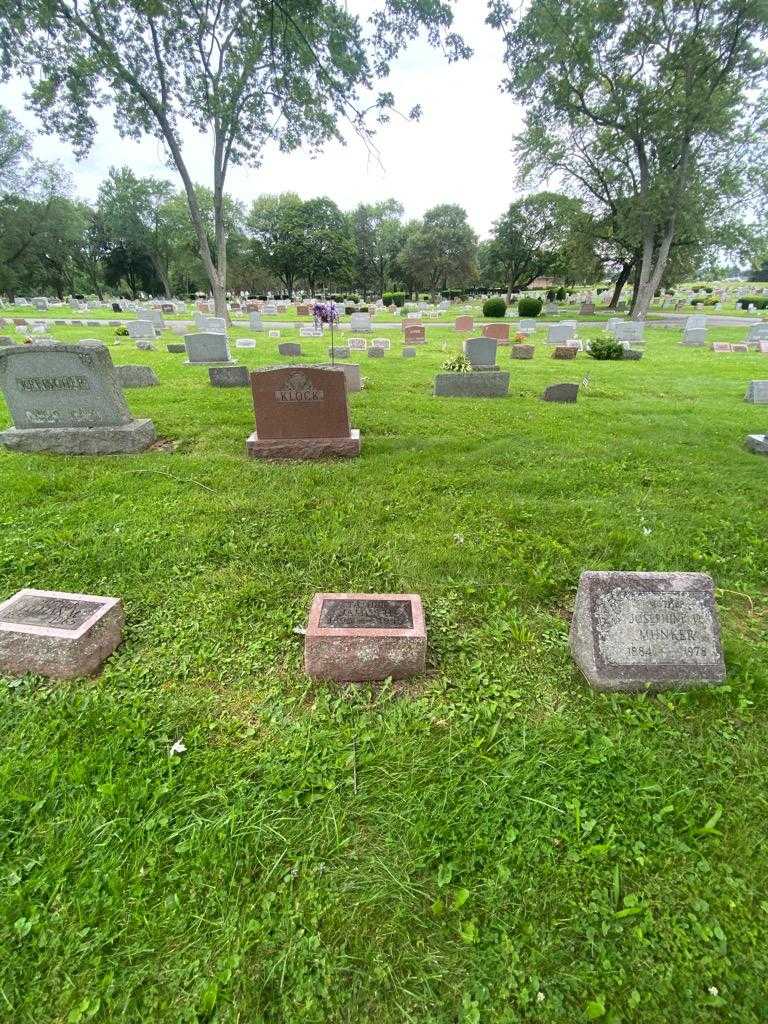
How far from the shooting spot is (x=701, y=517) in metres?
4.11

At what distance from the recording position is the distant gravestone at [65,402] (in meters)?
5.26

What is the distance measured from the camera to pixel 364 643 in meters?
2.40

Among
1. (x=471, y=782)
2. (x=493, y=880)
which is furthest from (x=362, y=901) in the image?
(x=471, y=782)

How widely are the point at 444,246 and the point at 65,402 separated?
177ft

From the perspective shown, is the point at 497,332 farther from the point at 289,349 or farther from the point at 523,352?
the point at 289,349

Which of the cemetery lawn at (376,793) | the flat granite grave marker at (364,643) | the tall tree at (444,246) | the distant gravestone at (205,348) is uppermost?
the tall tree at (444,246)

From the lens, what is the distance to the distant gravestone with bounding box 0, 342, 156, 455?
5.26 meters

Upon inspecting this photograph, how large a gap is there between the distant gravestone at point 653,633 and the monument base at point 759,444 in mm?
4632

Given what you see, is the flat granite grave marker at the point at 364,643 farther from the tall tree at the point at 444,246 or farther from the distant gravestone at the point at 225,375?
the tall tree at the point at 444,246

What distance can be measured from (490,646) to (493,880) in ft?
4.06

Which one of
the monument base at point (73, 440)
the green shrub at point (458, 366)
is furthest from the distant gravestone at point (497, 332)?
the monument base at point (73, 440)

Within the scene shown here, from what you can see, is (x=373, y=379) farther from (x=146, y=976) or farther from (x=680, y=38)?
(x=680, y=38)

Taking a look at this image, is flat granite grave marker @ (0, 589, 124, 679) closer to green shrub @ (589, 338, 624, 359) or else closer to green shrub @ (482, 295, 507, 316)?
green shrub @ (589, 338, 624, 359)

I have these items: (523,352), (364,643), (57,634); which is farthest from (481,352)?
(57,634)
